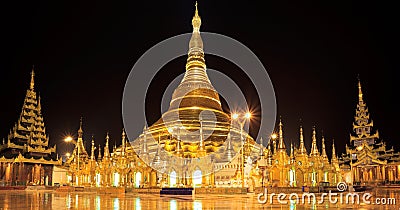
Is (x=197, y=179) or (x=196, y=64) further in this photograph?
(x=196, y=64)

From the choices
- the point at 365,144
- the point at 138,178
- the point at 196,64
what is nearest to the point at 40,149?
the point at 138,178

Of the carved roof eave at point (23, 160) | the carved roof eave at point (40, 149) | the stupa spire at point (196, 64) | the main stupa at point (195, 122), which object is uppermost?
the stupa spire at point (196, 64)

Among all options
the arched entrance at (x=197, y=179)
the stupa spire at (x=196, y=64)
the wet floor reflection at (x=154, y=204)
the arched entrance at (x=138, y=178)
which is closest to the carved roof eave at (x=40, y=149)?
the stupa spire at (x=196, y=64)

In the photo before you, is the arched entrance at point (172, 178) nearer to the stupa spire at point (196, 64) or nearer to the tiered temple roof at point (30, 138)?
the stupa spire at point (196, 64)

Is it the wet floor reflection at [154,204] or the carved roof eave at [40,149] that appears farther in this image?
the carved roof eave at [40,149]

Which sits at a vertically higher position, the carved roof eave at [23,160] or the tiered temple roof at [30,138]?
the tiered temple roof at [30,138]

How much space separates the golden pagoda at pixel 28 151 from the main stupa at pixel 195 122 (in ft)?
36.5

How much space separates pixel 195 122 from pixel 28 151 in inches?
756

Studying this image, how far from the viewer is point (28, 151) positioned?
4044 cm

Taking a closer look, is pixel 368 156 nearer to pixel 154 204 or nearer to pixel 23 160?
pixel 154 204

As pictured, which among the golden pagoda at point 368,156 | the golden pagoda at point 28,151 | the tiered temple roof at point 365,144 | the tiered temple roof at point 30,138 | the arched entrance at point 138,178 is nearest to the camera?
the arched entrance at point 138,178

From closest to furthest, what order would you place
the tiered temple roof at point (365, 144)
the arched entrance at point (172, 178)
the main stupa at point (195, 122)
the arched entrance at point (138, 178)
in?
the arched entrance at point (172, 178) → the arched entrance at point (138, 178) → the main stupa at point (195, 122) → the tiered temple roof at point (365, 144)

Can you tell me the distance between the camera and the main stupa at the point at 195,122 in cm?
3230

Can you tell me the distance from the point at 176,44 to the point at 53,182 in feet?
77.5
